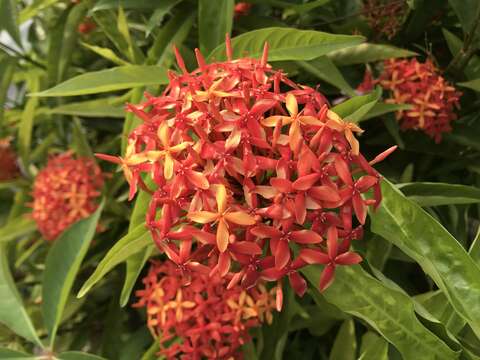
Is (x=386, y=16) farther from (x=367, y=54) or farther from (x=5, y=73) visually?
(x=5, y=73)

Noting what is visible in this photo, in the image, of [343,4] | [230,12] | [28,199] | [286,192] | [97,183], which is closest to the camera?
[286,192]

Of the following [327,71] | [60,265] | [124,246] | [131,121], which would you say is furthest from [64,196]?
[327,71]

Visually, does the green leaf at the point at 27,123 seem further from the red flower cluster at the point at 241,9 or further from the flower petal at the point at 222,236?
the flower petal at the point at 222,236

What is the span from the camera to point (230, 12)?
66cm

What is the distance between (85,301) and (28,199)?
244 mm

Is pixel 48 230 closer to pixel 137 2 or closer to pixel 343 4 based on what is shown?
pixel 137 2

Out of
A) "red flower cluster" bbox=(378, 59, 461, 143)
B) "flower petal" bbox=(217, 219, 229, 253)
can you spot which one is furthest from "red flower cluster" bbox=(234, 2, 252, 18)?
"flower petal" bbox=(217, 219, 229, 253)

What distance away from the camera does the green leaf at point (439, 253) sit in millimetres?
487

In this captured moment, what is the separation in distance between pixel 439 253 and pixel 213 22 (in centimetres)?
39

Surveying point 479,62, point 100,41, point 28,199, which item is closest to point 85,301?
point 28,199

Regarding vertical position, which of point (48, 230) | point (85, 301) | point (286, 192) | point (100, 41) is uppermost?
point (286, 192)

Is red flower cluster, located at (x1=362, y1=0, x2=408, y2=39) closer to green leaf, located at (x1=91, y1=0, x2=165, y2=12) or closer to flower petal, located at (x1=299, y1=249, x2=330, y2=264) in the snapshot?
green leaf, located at (x1=91, y1=0, x2=165, y2=12)

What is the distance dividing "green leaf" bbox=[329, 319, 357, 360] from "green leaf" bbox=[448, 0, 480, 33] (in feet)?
1.31

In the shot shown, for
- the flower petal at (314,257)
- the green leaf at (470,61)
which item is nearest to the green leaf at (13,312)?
the flower petal at (314,257)
